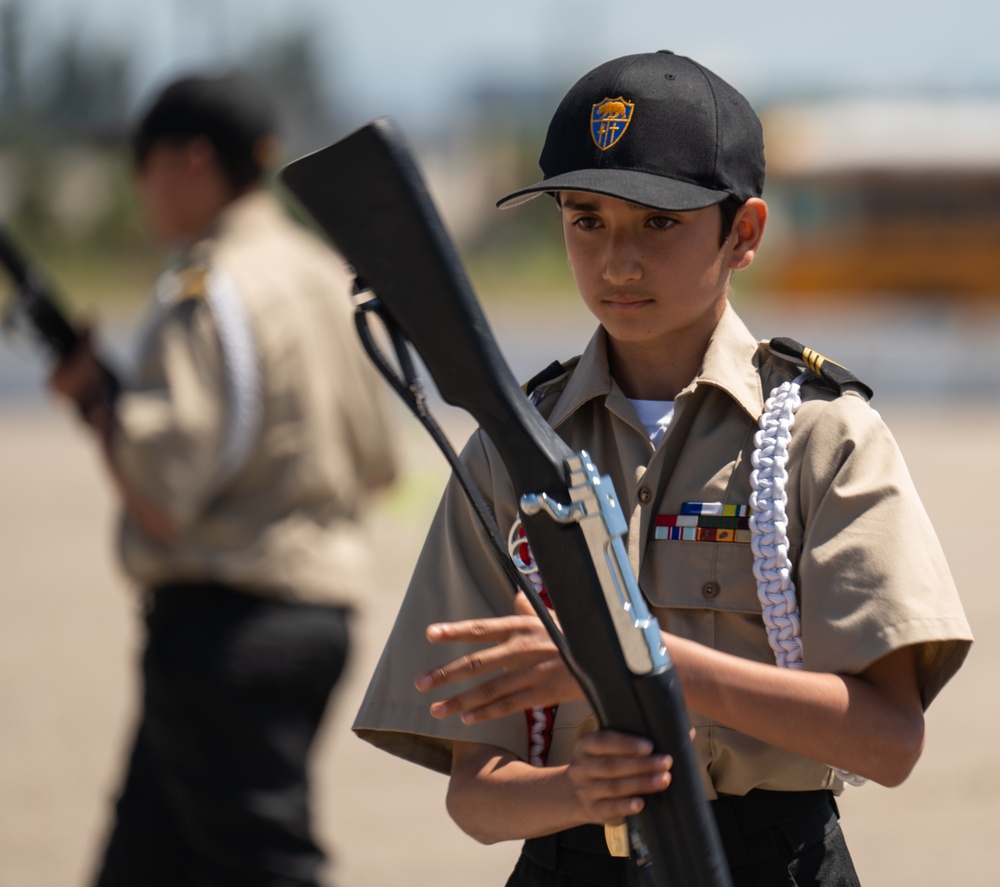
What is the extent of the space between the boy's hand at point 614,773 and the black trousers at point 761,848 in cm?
23

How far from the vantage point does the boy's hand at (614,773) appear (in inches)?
61.0

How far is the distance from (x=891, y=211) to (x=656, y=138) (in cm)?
2391

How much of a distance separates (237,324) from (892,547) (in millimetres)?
2210

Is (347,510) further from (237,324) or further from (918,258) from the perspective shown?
(918,258)

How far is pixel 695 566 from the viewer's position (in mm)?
1784

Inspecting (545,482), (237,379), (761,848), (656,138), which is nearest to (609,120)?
(656,138)

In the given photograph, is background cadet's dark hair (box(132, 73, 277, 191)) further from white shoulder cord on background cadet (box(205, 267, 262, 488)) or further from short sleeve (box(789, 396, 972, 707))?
short sleeve (box(789, 396, 972, 707))

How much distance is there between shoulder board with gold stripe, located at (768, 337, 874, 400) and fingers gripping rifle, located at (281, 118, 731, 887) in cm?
40

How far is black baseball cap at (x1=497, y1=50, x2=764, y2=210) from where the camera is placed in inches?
68.1

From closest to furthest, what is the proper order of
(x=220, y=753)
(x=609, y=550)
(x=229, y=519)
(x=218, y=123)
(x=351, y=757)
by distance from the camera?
(x=609, y=550) < (x=220, y=753) < (x=229, y=519) < (x=218, y=123) < (x=351, y=757)

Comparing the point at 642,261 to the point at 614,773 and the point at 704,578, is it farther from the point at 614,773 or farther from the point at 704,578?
the point at 614,773

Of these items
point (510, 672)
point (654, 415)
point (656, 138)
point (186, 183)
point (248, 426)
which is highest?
point (186, 183)

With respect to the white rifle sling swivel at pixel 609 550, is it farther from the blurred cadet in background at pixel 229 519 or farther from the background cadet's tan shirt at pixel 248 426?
the background cadet's tan shirt at pixel 248 426

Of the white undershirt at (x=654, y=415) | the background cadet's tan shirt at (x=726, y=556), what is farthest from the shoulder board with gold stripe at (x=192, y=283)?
the white undershirt at (x=654, y=415)
